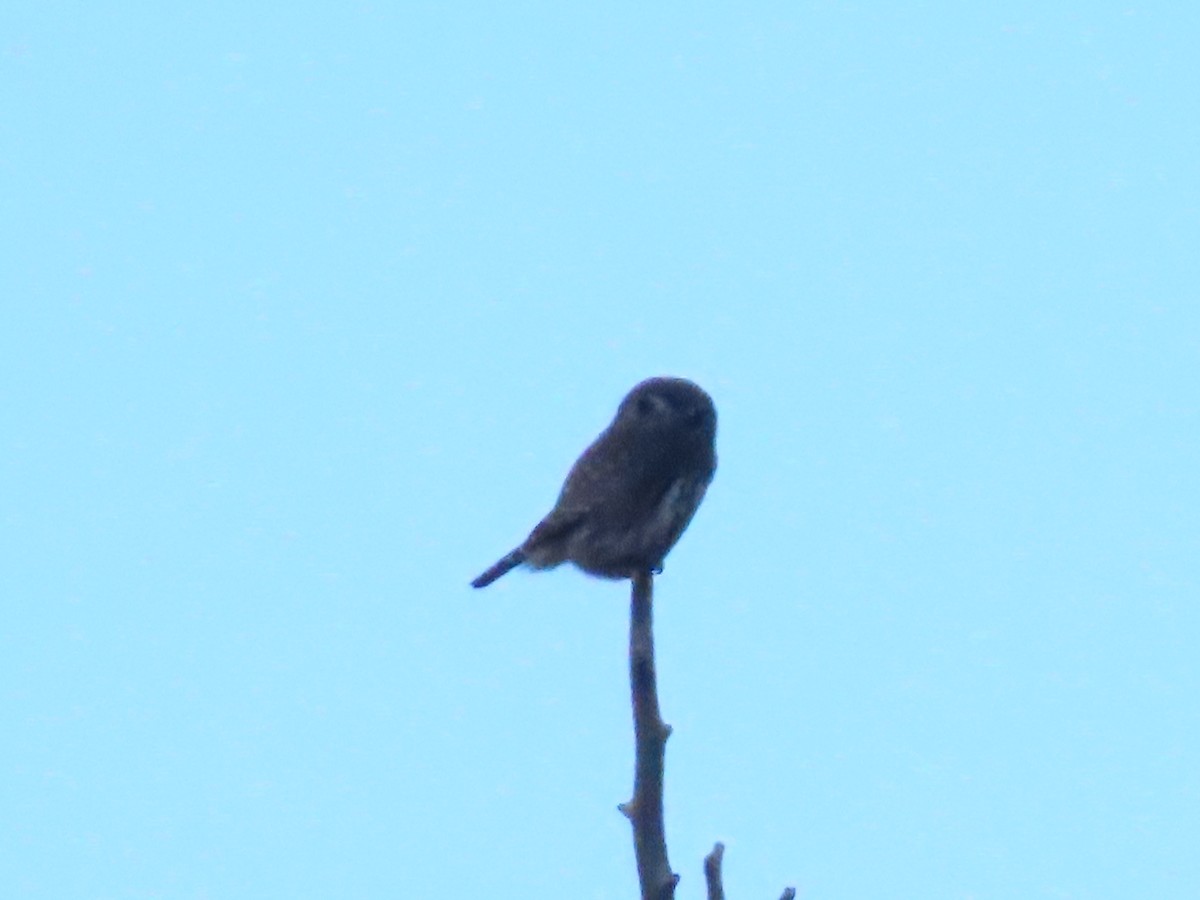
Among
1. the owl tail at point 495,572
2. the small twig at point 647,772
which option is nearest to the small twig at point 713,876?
the small twig at point 647,772

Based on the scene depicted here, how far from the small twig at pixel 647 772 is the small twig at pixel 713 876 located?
0.62 feet

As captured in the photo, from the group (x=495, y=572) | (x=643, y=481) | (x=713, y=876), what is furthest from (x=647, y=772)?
(x=495, y=572)

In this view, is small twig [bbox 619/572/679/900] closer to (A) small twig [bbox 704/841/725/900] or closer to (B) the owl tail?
(A) small twig [bbox 704/841/725/900]

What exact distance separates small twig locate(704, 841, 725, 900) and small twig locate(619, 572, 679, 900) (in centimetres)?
19

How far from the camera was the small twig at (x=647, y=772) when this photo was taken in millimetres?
4262

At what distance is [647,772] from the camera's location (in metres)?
4.45

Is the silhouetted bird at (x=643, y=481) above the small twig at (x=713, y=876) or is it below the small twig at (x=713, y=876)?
above

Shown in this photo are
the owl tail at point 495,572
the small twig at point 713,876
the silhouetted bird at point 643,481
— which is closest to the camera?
the small twig at point 713,876

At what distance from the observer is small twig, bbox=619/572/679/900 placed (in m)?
4.26

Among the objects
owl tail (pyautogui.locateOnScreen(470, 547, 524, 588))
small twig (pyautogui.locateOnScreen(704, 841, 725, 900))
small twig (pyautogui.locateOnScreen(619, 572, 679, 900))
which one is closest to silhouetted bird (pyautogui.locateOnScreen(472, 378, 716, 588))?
owl tail (pyautogui.locateOnScreen(470, 547, 524, 588))

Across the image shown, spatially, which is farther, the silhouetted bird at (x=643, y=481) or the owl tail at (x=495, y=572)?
the owl tail at (x=495, y=572)

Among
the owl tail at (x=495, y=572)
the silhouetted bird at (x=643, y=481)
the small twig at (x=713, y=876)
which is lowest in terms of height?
the small twig at (x=713, y=876)

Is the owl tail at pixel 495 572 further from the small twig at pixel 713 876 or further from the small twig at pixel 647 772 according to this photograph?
the small twig at pixel 713 876

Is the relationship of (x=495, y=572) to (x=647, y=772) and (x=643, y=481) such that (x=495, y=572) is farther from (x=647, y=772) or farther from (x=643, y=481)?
(x=647, y=772)
